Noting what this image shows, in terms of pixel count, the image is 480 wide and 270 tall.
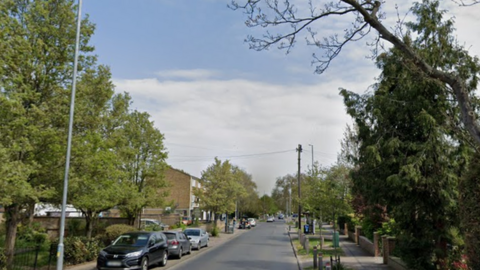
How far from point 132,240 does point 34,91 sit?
A: 6.92m

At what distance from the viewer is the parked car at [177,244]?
19.4 meters

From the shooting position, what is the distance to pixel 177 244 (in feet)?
64.4

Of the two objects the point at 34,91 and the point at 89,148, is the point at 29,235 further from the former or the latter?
the point at 34,91

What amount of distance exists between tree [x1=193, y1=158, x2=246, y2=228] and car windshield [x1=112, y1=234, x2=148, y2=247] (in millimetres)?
22330

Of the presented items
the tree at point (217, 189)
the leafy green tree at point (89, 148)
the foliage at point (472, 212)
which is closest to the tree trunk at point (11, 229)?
the leafy green tree at point (89, 148)

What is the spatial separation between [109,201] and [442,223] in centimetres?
1421

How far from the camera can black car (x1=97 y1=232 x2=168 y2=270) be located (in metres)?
13.7

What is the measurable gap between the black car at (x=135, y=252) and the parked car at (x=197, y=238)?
793cm

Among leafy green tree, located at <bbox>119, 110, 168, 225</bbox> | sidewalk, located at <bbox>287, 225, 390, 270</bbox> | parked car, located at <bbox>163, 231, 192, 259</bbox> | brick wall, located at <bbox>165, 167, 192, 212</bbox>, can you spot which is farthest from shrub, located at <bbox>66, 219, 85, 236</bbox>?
brick wall, located at <bbox>165, 167, 192, 212</bbox>

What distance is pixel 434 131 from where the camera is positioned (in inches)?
459

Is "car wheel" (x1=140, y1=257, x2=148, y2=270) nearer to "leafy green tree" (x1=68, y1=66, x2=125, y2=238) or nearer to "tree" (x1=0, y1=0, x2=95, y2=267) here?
"leafy green tree" (x1=68, y1=66, x2=125, y2=238)

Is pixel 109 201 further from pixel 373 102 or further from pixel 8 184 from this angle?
pixel 373 102

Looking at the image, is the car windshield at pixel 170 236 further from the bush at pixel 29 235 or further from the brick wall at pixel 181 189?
the brick wall at pixel 181 189

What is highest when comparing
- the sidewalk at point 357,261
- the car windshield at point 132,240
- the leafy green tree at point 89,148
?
→ the leafy green tree at point 89,148
